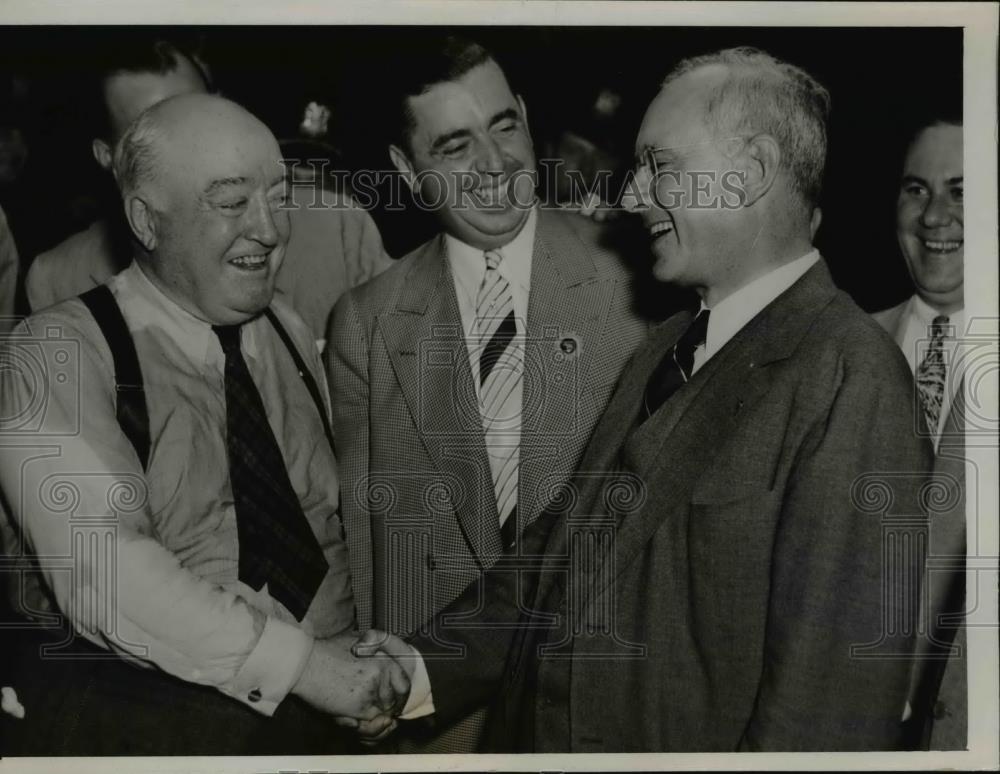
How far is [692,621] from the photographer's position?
9.68 feet

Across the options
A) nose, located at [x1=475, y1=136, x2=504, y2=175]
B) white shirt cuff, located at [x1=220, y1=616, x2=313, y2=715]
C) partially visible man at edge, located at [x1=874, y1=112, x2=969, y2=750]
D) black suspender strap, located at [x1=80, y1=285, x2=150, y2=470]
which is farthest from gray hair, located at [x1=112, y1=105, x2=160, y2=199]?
partially visible man at edge, located at [x1=874, y1=112, x2=969, y2=750]

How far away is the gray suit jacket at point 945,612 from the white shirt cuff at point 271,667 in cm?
161

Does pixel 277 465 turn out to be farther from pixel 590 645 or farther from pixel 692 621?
pixel 692 621

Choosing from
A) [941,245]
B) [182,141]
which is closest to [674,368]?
[941,245]

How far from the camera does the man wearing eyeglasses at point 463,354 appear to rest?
3.12m

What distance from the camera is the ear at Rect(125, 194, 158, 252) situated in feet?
10.1

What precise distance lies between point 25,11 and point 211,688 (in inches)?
73.0

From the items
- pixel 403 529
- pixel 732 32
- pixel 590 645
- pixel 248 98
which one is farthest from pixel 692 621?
pixel 248 98

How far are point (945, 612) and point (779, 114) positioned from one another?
138cm

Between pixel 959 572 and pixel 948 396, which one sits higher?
pixel 948 396

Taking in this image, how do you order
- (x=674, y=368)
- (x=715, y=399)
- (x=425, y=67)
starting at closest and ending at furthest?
(x=715, y=399) → (x=674, y=368) → (x=425, y=67)

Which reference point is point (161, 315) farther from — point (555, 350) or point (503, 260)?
point (555, 350)

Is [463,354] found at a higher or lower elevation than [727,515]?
higher

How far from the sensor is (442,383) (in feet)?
10.3
